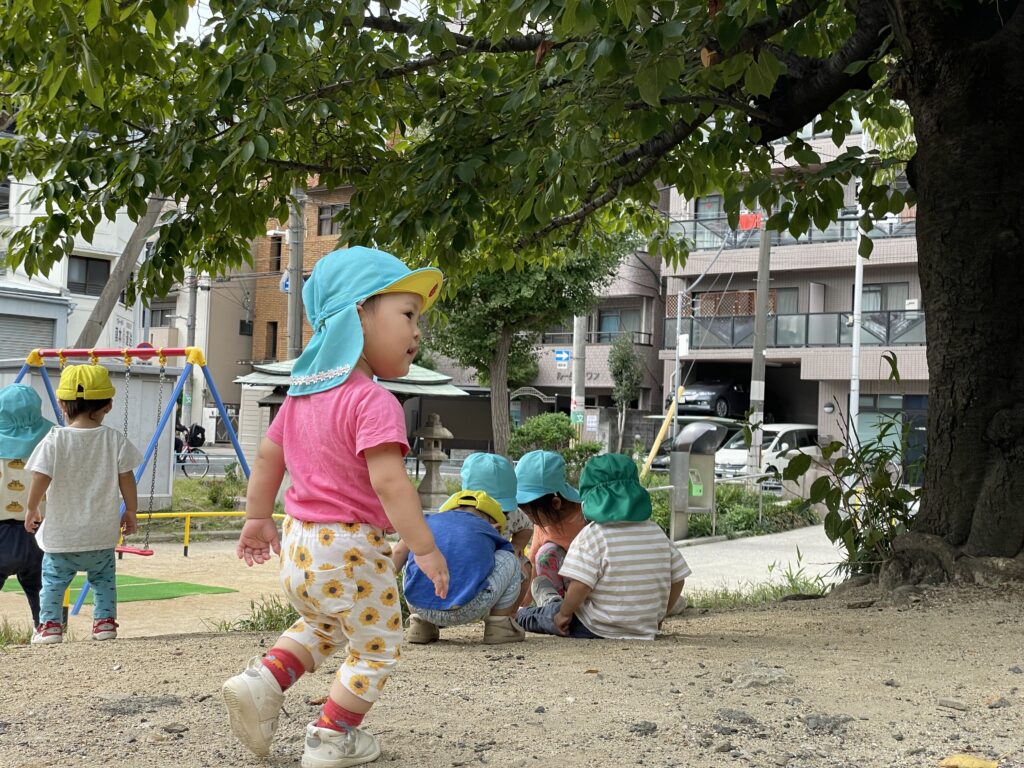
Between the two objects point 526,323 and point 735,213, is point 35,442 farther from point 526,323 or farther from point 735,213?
point 526,323

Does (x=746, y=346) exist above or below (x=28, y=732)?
above

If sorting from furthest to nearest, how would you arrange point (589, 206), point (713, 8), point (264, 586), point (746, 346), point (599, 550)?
1. point (746, 346)
2. point (264, 586)
3. point (589, 206)
4. point (599, 550)
5. point (713, 8)

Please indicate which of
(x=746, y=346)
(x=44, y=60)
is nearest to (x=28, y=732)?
(x=44, y=60)

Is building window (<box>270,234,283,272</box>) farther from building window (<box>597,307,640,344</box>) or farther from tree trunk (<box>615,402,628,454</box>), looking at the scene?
tree trunk (<box>615,402,628,454</box>)

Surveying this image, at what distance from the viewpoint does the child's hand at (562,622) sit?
481 centimetres

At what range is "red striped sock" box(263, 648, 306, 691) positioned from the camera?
281 centimetres

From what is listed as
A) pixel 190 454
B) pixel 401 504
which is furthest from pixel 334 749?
pixel 190 454

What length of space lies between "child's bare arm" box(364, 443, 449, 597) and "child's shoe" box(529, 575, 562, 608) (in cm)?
248

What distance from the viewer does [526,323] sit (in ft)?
76.5

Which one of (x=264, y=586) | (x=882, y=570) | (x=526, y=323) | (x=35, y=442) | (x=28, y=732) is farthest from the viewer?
(x=526, y=323)

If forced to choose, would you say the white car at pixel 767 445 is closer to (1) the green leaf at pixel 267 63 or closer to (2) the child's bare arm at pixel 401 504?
(1) the green leaf at pixel 267 63

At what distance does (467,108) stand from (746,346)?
86.2 feet

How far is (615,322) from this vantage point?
120 feet

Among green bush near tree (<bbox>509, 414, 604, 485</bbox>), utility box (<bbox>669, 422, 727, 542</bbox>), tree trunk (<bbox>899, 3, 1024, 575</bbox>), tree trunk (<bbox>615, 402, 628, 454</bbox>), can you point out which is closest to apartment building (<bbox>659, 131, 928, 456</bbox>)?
tree trunk (<bbox>615, 402, 628, 454</bbox>)
